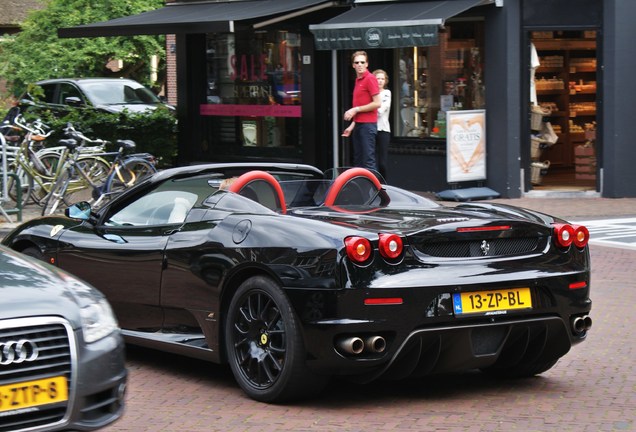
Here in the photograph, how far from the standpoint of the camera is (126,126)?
21.9 meters

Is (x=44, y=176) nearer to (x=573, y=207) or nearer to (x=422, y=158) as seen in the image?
(x=422, y=158)

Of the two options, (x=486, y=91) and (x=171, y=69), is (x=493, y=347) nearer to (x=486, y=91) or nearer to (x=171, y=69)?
(x=486, y=91)

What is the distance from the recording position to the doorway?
19203mm

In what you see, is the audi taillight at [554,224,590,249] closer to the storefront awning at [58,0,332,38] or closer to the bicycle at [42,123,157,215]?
the bicycle at [42,123,157,215]

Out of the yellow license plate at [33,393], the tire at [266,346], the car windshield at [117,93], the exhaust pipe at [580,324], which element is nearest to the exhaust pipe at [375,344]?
the tire at [266,346]

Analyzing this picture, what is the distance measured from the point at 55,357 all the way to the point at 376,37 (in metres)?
14.3

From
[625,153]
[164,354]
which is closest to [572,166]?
[625,153]

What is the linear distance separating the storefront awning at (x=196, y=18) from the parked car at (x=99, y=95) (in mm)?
1385

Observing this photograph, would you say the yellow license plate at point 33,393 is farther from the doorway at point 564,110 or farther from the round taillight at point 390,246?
the doorway at point 564,110

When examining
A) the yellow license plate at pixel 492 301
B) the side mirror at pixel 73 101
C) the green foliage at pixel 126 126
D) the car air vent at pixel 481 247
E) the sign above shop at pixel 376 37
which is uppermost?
the sign above shop at pixel 376 37

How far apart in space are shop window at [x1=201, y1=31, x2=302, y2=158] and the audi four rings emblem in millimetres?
17133

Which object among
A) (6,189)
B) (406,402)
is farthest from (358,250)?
(6,189)

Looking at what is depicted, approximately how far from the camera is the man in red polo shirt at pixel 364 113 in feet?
54.5

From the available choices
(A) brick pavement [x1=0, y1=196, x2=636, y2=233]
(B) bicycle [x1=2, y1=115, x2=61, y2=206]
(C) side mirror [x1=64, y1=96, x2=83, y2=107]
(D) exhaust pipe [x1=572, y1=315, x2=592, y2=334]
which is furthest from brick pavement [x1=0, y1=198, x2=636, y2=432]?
(C) side mirror [x1=64, y1=96, x2=83, y2=107]
